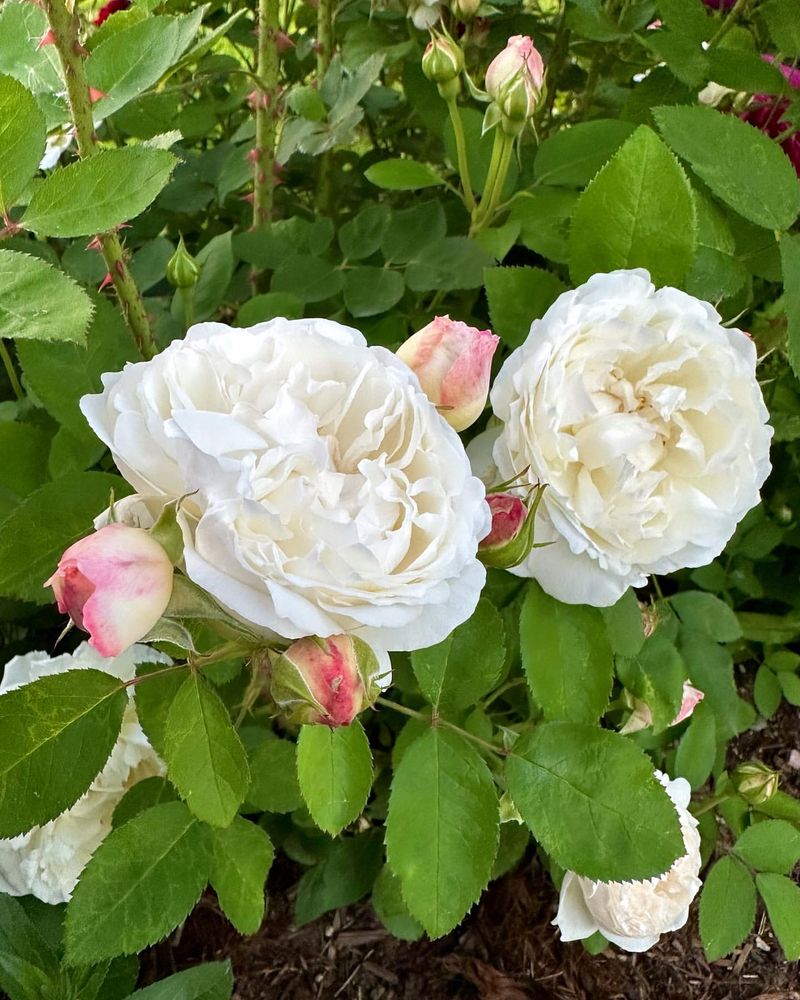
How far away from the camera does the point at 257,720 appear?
3.22ft

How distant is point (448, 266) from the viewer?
0.88 m

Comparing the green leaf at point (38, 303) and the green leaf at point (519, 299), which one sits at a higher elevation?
the green leaf at point (38, 303)

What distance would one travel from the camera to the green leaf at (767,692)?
121cm

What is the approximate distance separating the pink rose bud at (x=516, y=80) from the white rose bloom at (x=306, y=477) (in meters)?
0.34

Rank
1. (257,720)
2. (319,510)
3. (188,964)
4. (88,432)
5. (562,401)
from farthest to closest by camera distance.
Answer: (188,964)
(257,720)
(88,432)
(562,401)
(319,510)

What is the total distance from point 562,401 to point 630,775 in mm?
290

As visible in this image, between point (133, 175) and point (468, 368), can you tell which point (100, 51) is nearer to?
point (133, 175)

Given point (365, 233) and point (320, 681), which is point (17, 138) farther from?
point (365, 233)

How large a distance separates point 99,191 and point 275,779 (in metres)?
0.53

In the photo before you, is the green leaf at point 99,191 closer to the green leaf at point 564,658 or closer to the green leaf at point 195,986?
the green leaf at point 564,658

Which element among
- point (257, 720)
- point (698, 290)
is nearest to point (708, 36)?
point (698, 290)

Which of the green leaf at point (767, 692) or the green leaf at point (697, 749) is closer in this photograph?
the green leaf at point (697, 749)

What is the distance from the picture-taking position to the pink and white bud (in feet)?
2.92

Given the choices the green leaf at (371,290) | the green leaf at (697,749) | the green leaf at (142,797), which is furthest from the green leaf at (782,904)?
the green leaf at (371,290)
